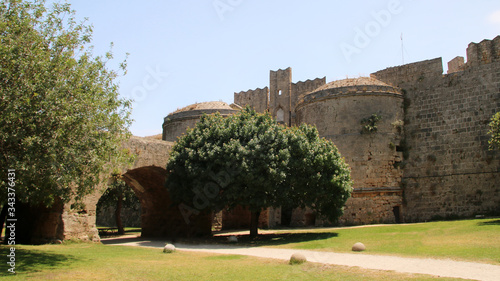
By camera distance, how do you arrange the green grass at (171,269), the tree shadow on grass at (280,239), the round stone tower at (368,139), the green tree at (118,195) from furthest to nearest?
the green tree at (118,195) → the round stone tower at (368,139) → the tree shadow on grass at (280,239) → the green grass at (171,269)

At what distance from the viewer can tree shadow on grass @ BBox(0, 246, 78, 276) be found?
34.6ft

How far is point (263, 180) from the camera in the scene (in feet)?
61.9

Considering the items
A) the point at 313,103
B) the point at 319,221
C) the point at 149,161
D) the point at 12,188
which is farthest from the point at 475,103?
the point at 12,188

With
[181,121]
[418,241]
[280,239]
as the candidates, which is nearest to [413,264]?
[418,241]

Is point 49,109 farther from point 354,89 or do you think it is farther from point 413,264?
point 354,89

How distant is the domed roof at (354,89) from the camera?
27.0 m

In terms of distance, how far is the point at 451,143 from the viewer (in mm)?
25875

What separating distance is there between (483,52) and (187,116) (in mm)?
20401

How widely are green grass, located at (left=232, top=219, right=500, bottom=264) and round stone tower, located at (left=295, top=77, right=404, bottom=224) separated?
17.9 feet

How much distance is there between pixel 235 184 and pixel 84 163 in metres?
7.95

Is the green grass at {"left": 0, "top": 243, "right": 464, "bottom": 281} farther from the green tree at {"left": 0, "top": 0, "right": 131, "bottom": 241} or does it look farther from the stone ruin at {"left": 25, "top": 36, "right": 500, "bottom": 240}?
the stone ruin at {"left": 25, "top": 36, "right": 500, "bottom": 240}

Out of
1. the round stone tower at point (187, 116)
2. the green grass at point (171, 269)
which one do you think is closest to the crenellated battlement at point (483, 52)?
the round stone tower at point (187, 116)

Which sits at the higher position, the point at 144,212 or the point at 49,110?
the point at 49,110

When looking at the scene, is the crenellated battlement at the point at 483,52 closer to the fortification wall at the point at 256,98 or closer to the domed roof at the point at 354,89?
the domed roof at the point at 354,89
